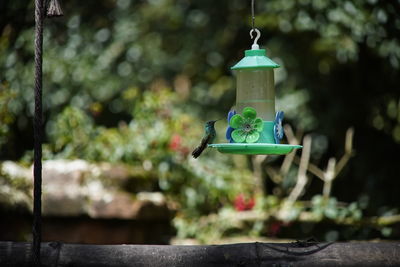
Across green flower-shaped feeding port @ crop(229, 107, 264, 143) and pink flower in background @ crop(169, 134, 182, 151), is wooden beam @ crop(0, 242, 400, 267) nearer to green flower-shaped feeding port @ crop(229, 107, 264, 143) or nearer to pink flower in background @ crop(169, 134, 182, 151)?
green flower-shaped feeding port @ crop(229, 107, 264, 143)

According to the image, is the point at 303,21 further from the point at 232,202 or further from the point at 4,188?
the point at 4,188

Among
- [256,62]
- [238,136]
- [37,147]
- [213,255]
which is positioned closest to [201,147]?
[238,136]

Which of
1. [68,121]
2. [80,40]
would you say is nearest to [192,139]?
[68,121]

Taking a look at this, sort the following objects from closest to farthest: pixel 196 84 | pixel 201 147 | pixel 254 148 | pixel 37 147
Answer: pixel 37 147, pixel 254 148, pixel 201 147, pixel 196 84

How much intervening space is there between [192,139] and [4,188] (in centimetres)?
185

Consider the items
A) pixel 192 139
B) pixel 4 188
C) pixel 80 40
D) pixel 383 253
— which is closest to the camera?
pixel 383 253

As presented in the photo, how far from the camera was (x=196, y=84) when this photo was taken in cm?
951

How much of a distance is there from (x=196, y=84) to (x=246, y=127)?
6.38m

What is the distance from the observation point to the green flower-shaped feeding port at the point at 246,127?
312 cm

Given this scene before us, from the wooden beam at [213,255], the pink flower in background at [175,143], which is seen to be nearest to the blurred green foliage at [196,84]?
the pink flower in background at [175,143]

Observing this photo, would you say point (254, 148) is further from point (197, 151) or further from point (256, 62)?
point (256, 62)

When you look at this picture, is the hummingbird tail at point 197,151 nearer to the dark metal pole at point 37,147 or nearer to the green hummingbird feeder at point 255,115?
the green hummingbird feeder at point 255,115

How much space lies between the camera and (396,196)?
23.2 ft

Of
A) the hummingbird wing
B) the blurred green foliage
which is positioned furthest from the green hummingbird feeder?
the blurred green foliage
